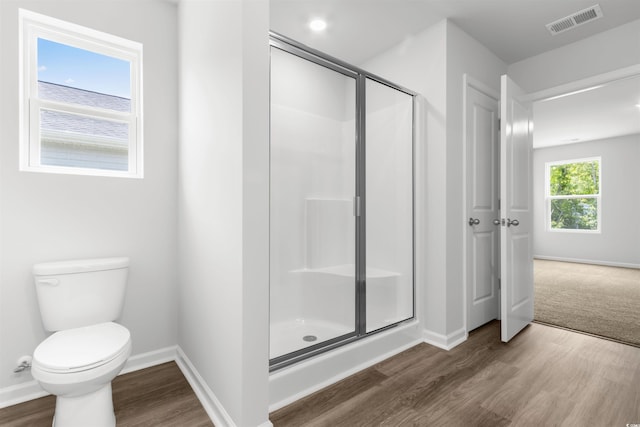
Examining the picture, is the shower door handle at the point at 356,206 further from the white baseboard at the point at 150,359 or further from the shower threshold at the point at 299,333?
the white baseboard at the point at 150,359

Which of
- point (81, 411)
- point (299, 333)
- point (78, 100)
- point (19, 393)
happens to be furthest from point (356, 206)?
point (19, 393)

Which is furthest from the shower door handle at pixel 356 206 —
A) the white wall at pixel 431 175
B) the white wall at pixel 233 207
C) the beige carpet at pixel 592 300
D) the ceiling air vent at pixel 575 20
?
the beige carpet at pixel 592 300

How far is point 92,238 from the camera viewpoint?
1976mm

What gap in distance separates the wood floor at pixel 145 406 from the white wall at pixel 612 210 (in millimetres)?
7673

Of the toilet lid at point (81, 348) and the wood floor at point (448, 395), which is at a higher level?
the toilet lid at point (81, 348)

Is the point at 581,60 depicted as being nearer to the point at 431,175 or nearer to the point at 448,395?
the point at 431,175

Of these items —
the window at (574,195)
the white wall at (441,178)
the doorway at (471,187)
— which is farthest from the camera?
the window at (574,195)

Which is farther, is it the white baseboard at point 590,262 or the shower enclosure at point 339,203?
the white baseboard at point 590,262

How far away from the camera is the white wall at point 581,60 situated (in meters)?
2.53

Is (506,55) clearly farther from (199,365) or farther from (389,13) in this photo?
(199,365)

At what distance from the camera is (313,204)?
266 centimetres

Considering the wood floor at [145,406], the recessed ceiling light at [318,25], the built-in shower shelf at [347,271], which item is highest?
the recessed ceiling light at [318,25]

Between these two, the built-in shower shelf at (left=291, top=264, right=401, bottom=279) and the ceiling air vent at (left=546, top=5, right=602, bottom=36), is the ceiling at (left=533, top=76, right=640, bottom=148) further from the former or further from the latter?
the built-in shower shelf at (left=291, top=264, right=401, bottom=279)

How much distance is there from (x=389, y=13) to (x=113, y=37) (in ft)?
6.26
